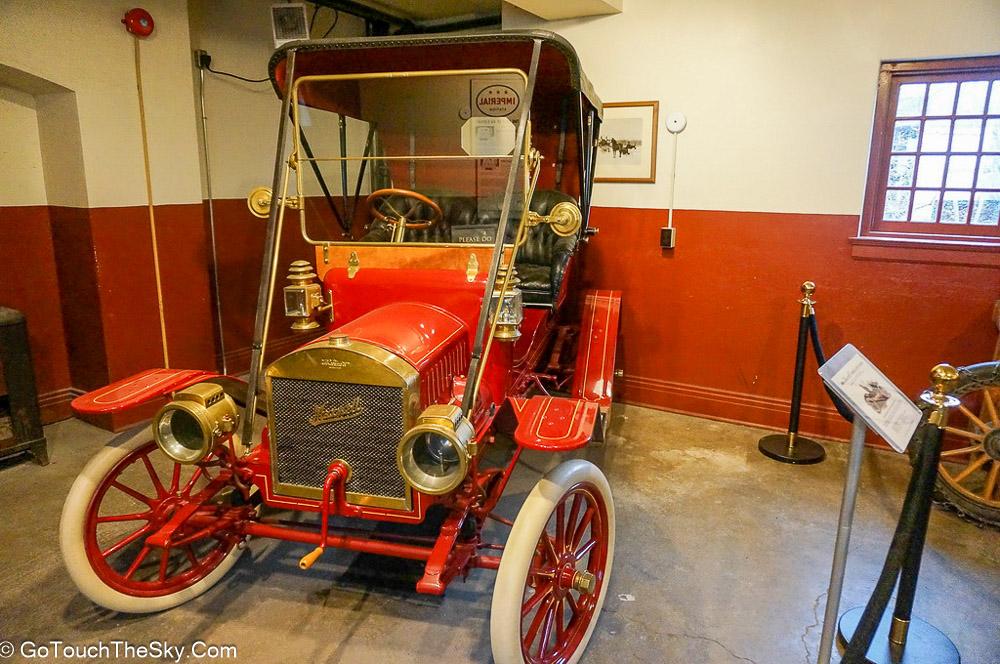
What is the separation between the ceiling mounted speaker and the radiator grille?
10.6ft

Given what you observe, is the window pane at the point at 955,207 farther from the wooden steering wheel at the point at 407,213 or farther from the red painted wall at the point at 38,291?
the red painted wall at the point at 38,291

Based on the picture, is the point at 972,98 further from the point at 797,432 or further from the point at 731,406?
the point at 731,406

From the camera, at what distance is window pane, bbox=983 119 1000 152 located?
3.44 meters

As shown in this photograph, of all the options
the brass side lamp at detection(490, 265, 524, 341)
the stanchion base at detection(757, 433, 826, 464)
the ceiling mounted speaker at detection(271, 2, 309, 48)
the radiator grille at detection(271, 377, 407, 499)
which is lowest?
the stanchion base at detection(757, 433, 826, 464)

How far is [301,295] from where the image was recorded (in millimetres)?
2506

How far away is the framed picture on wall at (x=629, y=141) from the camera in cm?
417

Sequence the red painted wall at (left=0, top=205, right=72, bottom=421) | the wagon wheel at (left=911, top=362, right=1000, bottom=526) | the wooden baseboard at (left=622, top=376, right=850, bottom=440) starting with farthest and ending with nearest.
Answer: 1. the wooden baseboard at (left=622, top=376, right=850, bottom=440)
2. the red painted wall at (left=0, top=205, right=72, bottom=421)
3. the wagon wheel at (left=911, top=362, right=1000, bottom=526)

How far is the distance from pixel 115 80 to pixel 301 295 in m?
2.32

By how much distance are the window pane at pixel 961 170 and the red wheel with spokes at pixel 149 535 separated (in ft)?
12.7

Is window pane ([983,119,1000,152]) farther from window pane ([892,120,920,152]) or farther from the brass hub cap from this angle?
the brass hub cap

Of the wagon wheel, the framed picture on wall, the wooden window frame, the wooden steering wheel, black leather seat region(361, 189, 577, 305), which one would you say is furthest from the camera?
the framed picture on wall

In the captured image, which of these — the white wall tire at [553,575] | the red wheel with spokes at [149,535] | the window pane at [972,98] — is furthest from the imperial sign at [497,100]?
the window pane at [972,98]

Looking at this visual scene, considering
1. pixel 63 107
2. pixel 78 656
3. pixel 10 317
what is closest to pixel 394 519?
pixel 78 656

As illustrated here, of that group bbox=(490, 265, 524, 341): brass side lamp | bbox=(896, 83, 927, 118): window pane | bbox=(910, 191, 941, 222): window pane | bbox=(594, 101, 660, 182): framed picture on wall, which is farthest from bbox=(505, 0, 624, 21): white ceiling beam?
bbox=(490, 265, 524, 341): brass side lamp
